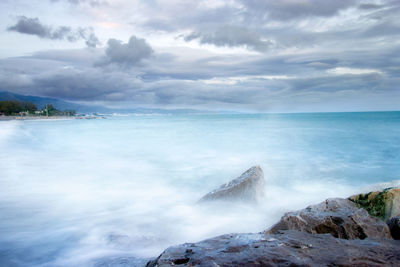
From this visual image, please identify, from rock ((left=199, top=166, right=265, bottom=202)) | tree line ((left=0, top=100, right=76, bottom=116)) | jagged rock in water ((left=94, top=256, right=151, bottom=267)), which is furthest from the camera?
tree line ((left=0, top=100, right=76, bottom=116))

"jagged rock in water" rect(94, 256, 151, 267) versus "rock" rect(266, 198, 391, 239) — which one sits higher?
"rock" rect(266, 198, 391, 239)

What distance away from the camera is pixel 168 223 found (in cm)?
816

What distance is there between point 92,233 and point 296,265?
20.5ft

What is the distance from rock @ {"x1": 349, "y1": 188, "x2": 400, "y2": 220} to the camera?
612 centimetres

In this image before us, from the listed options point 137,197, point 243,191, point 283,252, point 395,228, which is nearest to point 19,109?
point 137,197

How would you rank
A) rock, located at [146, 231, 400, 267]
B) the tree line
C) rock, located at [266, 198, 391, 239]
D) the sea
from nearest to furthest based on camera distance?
rock, located at [146, 231, 400, 267], rock, located at [266, 198, 391, 239], the sea, the tree line

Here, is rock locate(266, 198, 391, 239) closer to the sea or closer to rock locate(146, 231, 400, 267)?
rock locate(146, 231, 400, 267)

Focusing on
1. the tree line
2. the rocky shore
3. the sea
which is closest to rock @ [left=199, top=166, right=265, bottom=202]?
the sea

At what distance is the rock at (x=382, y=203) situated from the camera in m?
6.12

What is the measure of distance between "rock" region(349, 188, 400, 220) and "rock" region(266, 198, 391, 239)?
1.73 meters

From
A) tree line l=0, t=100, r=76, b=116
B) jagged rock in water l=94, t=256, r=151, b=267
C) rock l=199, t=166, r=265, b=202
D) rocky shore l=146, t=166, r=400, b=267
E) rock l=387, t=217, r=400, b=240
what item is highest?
tree line l=0, t=100, r=76, b=116

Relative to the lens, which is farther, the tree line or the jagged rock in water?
the tree line

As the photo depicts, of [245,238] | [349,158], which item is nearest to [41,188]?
[245,238]

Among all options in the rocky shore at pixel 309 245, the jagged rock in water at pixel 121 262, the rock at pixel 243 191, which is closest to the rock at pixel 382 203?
the rocky shore at pixel 309 245
